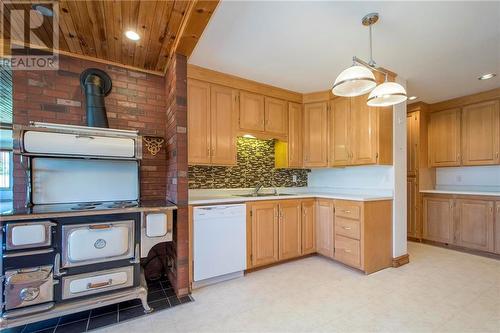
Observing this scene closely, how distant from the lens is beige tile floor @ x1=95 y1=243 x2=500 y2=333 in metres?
1.78

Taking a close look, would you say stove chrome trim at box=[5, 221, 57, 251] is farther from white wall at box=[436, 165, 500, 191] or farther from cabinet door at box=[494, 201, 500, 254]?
white wall at box=[436, 165, 500, 191]

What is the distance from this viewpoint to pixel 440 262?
3.04 metres

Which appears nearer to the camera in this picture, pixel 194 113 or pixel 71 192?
pixel 71 192

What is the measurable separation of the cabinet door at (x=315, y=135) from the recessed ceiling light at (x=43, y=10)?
10.0 feet

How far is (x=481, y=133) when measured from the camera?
358 cm

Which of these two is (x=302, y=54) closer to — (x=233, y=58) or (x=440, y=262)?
(x=233, y=58)

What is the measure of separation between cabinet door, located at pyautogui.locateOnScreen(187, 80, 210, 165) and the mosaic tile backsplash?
32 cm

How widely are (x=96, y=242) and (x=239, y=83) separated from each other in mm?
2341

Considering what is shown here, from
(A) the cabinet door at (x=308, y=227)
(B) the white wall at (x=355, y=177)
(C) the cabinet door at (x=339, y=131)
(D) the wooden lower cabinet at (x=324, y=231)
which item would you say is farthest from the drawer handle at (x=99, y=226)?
(B) the white wall at (x=355, y=177)

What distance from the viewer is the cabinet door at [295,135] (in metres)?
3.53

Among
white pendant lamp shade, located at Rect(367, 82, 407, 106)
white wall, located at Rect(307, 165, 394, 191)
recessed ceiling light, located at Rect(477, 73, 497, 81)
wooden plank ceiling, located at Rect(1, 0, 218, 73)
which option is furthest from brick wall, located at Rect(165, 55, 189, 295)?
recessed ceiling light, located at Rect(477, 73, 497, 81)

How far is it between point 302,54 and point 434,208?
135 inches

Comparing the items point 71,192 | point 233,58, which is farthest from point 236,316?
point 233,58

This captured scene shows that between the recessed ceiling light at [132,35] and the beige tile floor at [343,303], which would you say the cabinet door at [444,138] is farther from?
the recessed ceiling light at [132,35]
